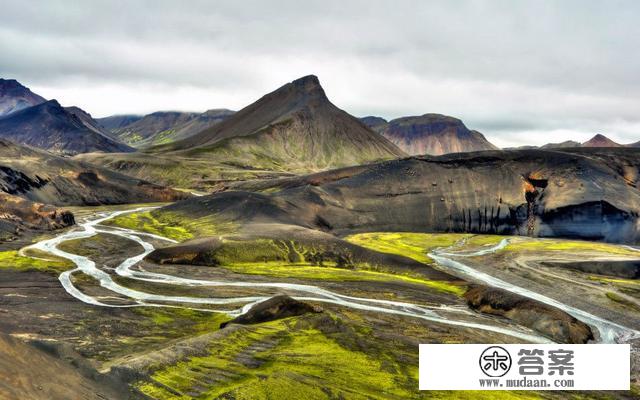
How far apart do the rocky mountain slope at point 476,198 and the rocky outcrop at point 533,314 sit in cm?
6973

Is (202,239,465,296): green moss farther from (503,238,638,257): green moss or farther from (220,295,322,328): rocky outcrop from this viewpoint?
(503,238,638,257): green moss

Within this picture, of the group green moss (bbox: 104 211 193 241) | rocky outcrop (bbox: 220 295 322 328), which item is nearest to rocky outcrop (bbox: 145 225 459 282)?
green moss (bbox: 104 211 193 241)

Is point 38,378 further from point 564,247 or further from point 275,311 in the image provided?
point 564,247

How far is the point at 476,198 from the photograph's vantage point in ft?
543

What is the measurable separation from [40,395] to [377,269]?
8131 centimetres

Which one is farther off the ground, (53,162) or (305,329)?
(53,162)

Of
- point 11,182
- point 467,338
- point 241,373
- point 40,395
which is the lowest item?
point 467,338

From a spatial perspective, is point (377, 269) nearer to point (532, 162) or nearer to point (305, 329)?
point (305, 329)

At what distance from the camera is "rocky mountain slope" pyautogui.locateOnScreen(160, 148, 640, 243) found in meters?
148

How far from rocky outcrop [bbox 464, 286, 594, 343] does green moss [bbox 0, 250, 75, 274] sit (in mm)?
67209

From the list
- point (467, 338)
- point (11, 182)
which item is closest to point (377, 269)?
point (467, 338)

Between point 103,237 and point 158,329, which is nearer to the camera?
point 158,329

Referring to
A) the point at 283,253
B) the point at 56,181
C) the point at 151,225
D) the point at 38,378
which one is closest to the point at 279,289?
the point at 283,253

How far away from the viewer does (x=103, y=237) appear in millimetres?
108625
